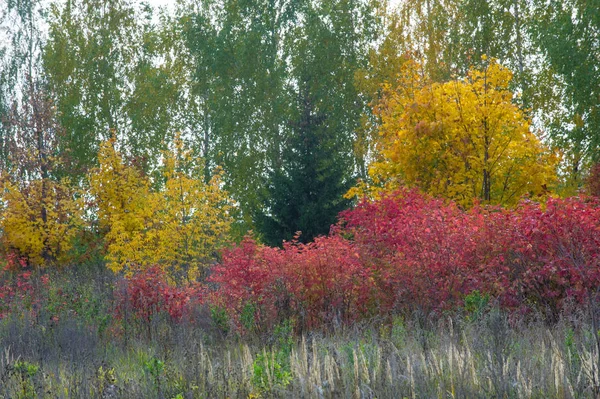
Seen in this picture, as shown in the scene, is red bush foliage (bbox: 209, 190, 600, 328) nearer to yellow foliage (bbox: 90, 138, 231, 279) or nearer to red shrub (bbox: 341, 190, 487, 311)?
red shrub (bbox: 341, 190, 487, 311)

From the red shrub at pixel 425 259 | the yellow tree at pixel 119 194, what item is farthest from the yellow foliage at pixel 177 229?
the red shrub at pixel 425 259

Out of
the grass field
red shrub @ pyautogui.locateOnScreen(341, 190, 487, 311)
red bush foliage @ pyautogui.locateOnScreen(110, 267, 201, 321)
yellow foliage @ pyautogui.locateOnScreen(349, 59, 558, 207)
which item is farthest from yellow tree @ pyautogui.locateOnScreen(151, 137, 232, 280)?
red shrub @ pyautogui.locateOnScreen(341, 190, 487, 311)

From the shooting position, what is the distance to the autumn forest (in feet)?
18.7

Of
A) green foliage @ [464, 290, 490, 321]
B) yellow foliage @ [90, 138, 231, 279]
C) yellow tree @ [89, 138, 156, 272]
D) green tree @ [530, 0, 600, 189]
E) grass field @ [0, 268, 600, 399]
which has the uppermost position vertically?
green tree @ [530, 0, 600, 189]

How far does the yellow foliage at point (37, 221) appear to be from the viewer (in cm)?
1964

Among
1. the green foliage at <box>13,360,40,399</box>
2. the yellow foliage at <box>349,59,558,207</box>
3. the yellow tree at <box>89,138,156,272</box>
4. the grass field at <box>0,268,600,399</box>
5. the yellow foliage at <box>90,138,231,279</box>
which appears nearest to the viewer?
the grass field at <box>0,268,600,399</box>

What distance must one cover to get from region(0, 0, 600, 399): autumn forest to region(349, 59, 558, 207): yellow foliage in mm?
48

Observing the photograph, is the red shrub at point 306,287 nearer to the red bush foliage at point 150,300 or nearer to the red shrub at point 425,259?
the red shrub at point 425,259

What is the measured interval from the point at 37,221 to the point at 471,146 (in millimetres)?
12616

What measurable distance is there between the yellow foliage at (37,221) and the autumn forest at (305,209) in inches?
3.3

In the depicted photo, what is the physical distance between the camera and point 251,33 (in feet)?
85.0

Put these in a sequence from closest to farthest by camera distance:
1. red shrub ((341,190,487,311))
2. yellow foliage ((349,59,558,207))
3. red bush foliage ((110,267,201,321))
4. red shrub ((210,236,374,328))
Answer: red shrub ((341,190,487,311)), red shrub ((210,236,374,328)), red bush foliage ((110,267,201,321)), yellow foliage ((349,59,558,207))

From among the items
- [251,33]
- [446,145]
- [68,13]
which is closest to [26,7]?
[68,13]

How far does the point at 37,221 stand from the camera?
19672 millimetres
